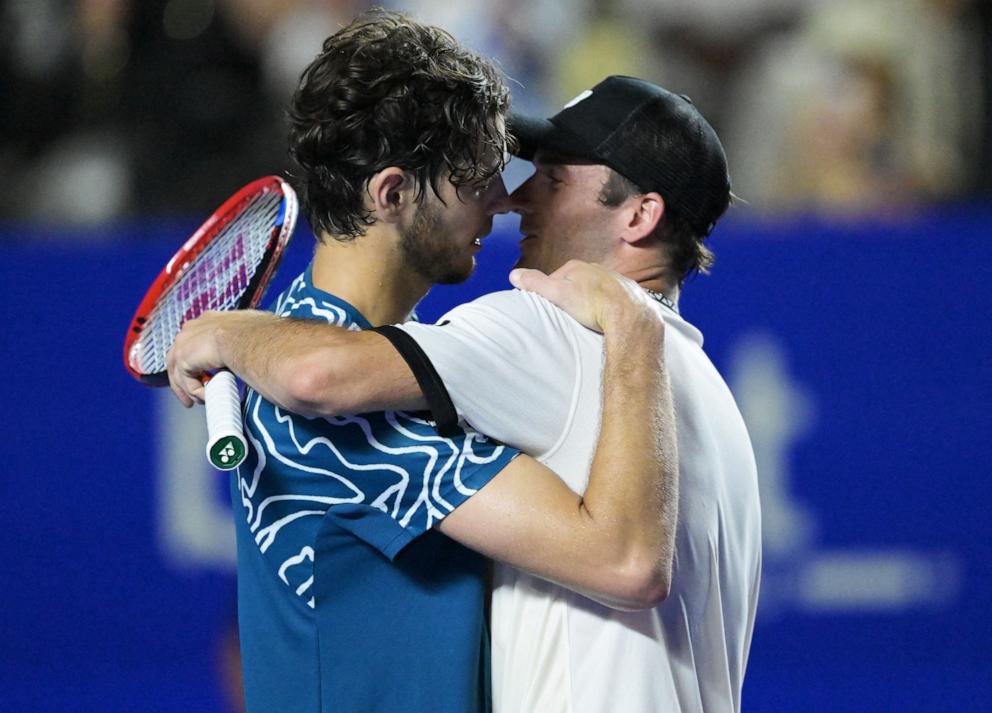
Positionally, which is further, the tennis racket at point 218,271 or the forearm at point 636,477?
the tennis racket at point 218,271

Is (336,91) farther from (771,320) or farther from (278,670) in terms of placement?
(771,320)

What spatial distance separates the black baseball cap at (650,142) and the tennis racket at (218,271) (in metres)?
0.47

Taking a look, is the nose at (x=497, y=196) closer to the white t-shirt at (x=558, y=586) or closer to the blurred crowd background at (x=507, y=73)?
the white t-shirt at (x=558, y=586)

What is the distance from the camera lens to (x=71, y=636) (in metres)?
5.11

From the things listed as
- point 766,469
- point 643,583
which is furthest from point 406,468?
point 766,469

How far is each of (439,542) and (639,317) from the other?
0.46 m

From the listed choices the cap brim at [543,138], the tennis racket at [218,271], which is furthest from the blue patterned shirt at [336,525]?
the cap brim at [543,138]

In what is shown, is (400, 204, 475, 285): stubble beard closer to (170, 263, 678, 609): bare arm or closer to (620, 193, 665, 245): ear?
(170, 263, 678, 609): bare arm

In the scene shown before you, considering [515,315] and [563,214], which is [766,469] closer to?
[563,214]

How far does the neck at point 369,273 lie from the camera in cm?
224

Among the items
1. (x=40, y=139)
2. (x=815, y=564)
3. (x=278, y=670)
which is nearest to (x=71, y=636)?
(x=40, y=139)

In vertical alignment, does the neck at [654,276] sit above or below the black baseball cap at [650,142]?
below

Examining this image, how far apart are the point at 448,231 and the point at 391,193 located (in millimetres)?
116

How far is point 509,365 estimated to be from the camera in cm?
207
